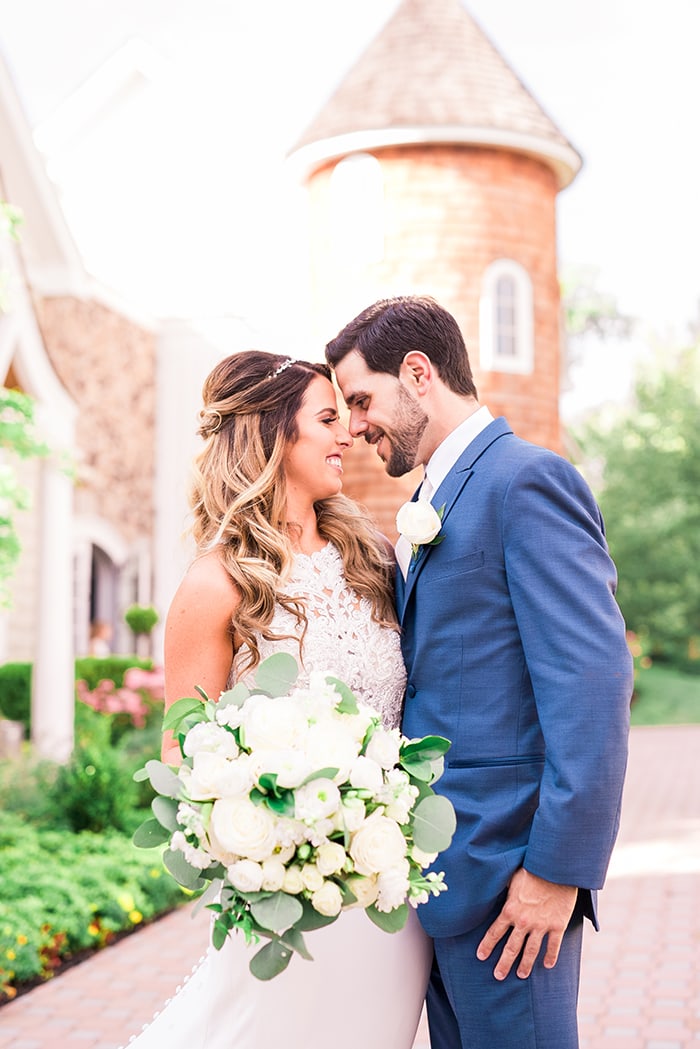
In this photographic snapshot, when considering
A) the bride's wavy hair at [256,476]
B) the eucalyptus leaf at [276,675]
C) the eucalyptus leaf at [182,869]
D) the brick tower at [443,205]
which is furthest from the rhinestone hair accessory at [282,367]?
the brick tower at [443,205]

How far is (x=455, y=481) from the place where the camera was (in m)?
2.96

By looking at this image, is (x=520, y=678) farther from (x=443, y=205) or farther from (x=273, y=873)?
(x=443, y=205)

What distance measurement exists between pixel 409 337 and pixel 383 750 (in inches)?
45.8

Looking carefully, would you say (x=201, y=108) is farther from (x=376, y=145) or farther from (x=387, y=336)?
(x=387, y=336)

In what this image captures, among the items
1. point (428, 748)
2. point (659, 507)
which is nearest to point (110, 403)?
point (428, 748)

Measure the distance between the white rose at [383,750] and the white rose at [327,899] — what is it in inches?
9.3

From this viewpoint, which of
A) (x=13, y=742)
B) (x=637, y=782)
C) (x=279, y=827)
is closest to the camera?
(x=279, y=827)

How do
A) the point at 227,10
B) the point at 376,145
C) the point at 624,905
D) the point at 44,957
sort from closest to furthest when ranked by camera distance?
the point at 44,957 < the point at 624,905 < the point at 376,145 < the point at 227,10

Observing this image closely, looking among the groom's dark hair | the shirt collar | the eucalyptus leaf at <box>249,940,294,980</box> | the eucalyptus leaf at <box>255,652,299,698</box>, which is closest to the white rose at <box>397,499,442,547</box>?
the shirt collar

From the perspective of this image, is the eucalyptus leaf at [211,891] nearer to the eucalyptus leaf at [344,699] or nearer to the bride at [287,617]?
the eucalyptus leaf at [344,699]

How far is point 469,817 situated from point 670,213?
60.4 m

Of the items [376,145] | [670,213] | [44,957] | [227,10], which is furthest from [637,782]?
[670,213]

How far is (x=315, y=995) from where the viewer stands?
108 inches

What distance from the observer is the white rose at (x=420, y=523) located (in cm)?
283
